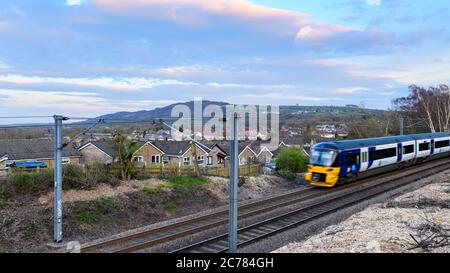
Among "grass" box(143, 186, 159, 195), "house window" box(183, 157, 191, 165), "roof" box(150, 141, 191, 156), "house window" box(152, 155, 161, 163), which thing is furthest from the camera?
"roof" box(150, 141, 191, 156)

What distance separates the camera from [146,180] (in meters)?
19.5

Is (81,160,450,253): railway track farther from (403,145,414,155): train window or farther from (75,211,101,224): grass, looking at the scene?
(403,145,414,155): train window

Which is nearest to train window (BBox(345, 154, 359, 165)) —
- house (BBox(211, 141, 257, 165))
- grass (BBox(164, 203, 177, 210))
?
grass (BBox(164, 203, 177, 210))

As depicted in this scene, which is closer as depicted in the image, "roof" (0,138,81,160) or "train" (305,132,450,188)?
"train" (305,132,450,188)

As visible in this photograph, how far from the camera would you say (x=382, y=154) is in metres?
25.0

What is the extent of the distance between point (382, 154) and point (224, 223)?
14433 mm

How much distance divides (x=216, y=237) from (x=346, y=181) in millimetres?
12385

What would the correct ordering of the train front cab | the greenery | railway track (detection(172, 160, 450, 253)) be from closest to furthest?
1. railway track (detection(172, 160, 450, 253))
2. the greenery
3. the train front cab

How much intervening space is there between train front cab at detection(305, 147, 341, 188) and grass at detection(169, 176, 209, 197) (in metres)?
6.10

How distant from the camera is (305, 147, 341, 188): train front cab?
68.6 feet

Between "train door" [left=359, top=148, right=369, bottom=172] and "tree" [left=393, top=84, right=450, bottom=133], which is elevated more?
"tree" [left=393, top=84, right=450, bottom=133]

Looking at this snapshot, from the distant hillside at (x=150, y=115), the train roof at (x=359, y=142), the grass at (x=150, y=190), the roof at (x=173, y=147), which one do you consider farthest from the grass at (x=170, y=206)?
the roof at (x=173, y=147)


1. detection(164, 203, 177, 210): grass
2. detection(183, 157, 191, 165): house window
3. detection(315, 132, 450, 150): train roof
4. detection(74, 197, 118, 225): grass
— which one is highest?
detection(315, 132, 450, 150): train roof

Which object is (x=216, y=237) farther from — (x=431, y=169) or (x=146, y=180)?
(x=431, y=169)
